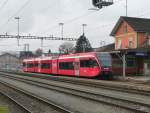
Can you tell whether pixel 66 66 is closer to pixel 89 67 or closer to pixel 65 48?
pixel 89 67

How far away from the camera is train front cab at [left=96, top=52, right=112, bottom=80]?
39406mm

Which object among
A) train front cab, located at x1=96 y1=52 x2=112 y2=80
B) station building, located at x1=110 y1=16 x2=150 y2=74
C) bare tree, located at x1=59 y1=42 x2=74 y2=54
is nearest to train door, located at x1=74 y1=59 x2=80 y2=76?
train front cab, located at x1=96 y1=52 x2=112 y2=80

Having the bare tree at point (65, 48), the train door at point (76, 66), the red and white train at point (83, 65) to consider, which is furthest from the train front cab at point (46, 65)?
the bare tree at point (65, 48)

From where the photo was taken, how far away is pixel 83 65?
42.2m

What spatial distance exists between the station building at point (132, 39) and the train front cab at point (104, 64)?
5.53 meters

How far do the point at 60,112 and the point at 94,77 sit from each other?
2614 cm

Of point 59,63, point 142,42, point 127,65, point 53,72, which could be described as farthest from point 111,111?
point 142,42

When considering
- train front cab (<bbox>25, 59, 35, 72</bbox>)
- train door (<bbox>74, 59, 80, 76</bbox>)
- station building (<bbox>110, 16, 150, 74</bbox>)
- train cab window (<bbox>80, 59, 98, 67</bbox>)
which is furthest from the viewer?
train front cab (<bbox>25, 59, 35, 72</bbox>)

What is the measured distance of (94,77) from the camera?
137 ft

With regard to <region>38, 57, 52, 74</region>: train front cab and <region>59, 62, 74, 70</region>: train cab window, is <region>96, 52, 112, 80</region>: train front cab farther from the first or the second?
<region>38, 57, 52, 74</region>: train front cab

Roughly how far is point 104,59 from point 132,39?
68.3ft

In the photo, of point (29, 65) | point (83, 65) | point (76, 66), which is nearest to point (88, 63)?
point (83, 65)

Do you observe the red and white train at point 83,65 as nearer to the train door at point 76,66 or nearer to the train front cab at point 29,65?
the train door at point 76,66

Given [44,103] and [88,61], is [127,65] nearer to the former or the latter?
[88,61]
